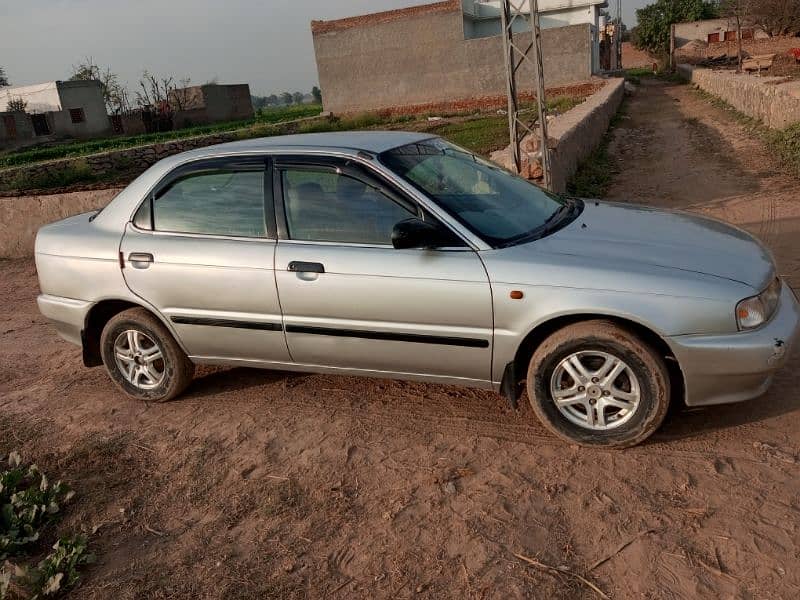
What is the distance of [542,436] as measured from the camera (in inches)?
147

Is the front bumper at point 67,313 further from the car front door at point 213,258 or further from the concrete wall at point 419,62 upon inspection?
the concrete wall at point 419,62

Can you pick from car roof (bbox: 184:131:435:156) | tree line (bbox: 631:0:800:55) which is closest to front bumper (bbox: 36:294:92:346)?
car roof (bbox: 184:131:435:156)

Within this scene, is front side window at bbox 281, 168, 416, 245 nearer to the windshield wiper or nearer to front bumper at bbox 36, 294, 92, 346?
the windshield wiper

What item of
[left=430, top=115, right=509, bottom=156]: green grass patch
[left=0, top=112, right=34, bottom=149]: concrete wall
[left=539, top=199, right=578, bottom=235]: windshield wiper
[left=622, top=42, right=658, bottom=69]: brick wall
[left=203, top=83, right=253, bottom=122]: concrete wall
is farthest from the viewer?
[left=622, top=42, right=658, bottom=69]: brick wall

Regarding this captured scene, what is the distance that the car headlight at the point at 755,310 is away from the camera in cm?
321

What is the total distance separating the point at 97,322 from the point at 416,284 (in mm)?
2487

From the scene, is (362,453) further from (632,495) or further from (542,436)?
(632,495)

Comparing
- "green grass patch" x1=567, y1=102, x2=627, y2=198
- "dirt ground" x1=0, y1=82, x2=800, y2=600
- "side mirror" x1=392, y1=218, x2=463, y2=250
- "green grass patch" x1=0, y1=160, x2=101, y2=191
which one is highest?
"side mirror" x1=392, y1=218, x2=463, y2=250

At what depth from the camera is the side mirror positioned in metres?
3.56

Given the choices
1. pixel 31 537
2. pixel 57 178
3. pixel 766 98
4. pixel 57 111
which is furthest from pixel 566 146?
pixel 57 111

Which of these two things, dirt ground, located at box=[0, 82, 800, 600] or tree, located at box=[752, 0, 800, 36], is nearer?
dirt ground, located at box=[0, 82, 800, 600]

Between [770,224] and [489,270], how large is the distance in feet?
17.7

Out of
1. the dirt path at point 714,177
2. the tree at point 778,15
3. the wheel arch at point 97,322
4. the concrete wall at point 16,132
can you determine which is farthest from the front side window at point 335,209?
the tree at point 778,15

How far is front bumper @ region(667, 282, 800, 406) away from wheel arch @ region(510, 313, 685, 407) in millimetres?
83
